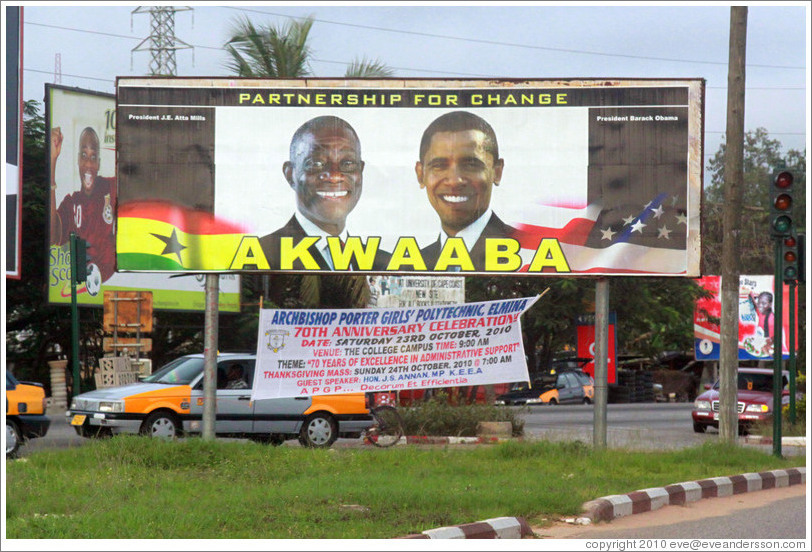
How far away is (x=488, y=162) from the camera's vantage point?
15.6 meters

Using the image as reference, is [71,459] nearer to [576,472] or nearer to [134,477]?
[134,477]

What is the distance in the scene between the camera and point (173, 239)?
15484mm

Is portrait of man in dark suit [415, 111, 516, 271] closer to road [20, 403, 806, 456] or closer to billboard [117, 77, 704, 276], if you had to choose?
billboard [117, 77, 704, 276]

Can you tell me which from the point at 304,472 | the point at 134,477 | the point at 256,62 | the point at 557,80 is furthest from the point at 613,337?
the point at 256,62

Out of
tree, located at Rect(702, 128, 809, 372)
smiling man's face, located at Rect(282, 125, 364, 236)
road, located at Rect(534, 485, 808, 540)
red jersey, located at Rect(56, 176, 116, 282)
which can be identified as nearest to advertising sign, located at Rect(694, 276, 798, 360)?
tree, located at Rect(702, 128, 809, 372)

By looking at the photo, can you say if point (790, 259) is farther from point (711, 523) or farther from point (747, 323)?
point (747, 323)

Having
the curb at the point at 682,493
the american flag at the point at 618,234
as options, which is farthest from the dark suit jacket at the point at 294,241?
the curb at the point at 682,493

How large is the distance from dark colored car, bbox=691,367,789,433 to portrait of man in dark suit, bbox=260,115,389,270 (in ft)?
40.3

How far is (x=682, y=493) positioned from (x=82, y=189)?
25.6m

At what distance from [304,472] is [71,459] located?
2.90 metres

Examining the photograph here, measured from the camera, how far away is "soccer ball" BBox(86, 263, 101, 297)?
Answer: 33.0 m

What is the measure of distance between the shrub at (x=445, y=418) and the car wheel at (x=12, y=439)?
7119 mm

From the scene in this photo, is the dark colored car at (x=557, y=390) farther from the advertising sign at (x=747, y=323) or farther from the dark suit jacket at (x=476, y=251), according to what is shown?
the dark suit jacket at (x=476, y=251)

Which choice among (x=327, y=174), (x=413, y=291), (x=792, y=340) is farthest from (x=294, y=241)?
(x=413, y=291)
